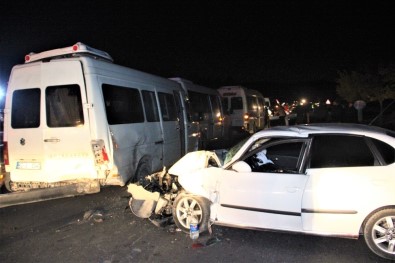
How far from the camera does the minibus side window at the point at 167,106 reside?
9398 millimetres

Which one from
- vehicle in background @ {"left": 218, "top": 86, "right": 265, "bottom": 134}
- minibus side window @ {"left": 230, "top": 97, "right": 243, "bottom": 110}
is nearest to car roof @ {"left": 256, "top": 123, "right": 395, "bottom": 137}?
vehicle in background @ {"left": 218, "top": 86, "right": 265, "bottom": 134}

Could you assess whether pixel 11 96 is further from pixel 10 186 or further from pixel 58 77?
pixel 10 186

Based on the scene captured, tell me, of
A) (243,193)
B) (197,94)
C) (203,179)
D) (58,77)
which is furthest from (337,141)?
(197,94)

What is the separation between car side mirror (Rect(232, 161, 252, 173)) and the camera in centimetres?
495

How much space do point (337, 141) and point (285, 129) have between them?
27.8 inches

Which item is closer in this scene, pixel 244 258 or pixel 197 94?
pixel 244 258

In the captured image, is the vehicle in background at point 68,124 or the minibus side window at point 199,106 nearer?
the vehicle in background at point 68,124

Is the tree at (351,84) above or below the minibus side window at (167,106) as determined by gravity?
above

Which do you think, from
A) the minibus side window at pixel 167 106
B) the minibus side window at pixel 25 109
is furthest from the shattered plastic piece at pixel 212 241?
the minibus side window at pixel 167 106

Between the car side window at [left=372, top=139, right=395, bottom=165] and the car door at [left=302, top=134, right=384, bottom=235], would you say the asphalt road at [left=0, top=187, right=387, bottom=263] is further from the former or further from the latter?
the car side window at [left=372, top=139, right=395, bottom=165]

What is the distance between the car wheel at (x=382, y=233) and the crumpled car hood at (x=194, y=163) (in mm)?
2081

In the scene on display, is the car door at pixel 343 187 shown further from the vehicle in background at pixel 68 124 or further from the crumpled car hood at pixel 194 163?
the vehicle in background at pixel 68 124

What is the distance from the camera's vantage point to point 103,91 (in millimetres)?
6551

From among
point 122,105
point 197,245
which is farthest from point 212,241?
point 122,105
